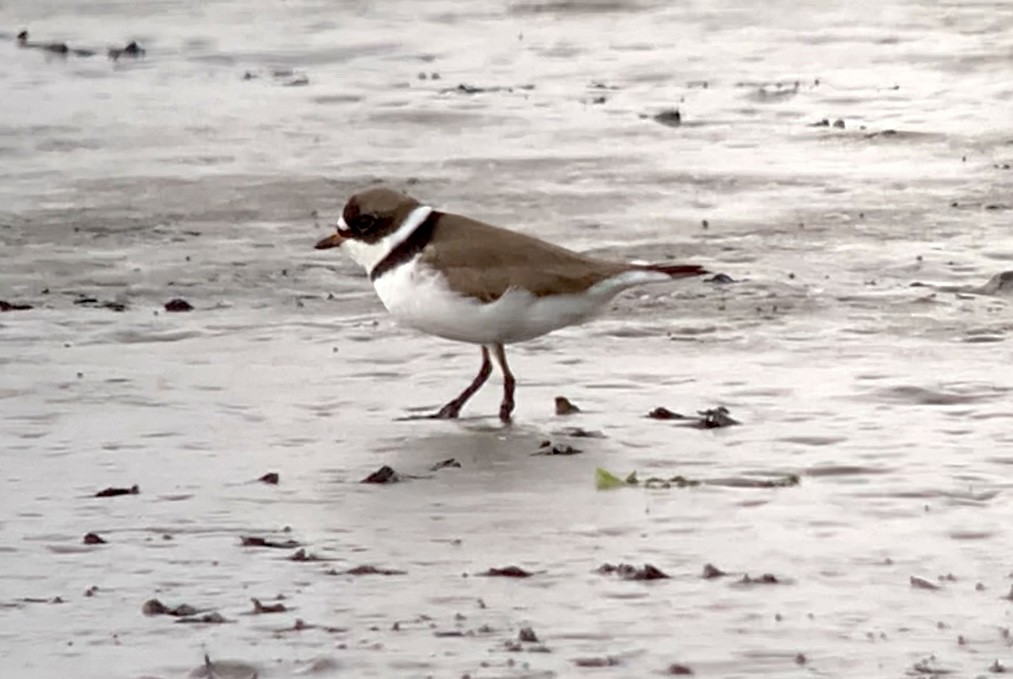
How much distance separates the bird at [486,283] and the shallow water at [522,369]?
24 cm

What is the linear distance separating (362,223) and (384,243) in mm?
118

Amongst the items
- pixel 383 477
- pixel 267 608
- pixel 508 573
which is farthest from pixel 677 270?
pixel 267 608

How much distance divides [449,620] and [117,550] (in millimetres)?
1012

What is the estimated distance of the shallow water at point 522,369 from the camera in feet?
17.9

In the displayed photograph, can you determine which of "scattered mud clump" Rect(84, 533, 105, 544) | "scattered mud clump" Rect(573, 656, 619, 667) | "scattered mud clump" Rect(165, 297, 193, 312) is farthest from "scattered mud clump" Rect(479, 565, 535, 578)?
"scattered mud clump" Rect(165, 297, 193, 312)

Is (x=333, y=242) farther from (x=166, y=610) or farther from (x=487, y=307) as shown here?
(x=166, y=610)

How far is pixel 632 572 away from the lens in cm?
577

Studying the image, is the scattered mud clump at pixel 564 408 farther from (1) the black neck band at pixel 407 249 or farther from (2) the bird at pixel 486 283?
(1) the black neck band at pixel 407 249

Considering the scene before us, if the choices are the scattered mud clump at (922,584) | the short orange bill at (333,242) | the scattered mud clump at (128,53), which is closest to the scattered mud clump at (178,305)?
the short orange bill at (333,242)

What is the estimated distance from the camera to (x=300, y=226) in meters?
10.6

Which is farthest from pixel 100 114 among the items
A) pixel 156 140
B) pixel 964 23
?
pixel 964 23

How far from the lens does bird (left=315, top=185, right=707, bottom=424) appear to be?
750cm

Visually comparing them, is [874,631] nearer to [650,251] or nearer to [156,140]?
[650,251]

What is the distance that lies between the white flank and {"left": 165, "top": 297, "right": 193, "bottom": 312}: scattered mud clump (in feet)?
5.18
